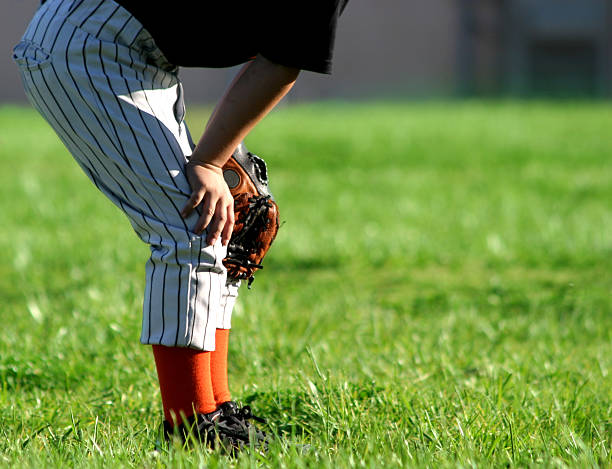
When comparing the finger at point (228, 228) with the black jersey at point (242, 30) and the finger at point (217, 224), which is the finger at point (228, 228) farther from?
the black jersey at point (242, 30)

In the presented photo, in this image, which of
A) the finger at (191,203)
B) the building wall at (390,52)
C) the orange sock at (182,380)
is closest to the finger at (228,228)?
the finger at (191,203)

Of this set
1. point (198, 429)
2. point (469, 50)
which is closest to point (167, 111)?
point (198, 429)

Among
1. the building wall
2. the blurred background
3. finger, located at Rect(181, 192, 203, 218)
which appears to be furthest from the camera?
the blurred background

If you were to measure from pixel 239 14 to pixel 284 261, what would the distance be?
114 inches

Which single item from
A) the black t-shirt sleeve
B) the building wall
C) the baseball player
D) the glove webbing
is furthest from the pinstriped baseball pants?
the building wall

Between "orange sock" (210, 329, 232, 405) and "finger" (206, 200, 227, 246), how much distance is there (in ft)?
1.18

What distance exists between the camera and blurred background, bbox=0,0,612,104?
2614 centimetres

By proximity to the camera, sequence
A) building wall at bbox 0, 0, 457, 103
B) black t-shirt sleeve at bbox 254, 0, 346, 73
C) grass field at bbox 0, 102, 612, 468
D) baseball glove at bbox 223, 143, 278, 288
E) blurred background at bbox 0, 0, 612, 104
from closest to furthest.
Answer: black t-shirt sleeve at bbox 254, 0, 346, 73 < grass field at bbox 0, 102, 612, 468 < baseball glove at bbox 223, 143, 278, 288 < building wall at bbox 0, 0, 457, 103 < blurred background at bbox 0, 0, 612, 104

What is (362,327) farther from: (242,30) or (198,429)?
(242,30)

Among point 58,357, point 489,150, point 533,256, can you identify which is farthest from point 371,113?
point 58,357

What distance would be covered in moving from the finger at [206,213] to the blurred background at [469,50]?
2294 cm

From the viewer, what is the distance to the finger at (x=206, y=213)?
1.94 meters

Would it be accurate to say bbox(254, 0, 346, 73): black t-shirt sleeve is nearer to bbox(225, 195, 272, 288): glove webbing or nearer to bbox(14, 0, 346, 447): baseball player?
bbox(14, 0, 346, 447): baseball player

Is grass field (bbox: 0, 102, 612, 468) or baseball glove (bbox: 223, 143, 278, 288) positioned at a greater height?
baseball glove (bbox: 223, 143, 278, 288)
